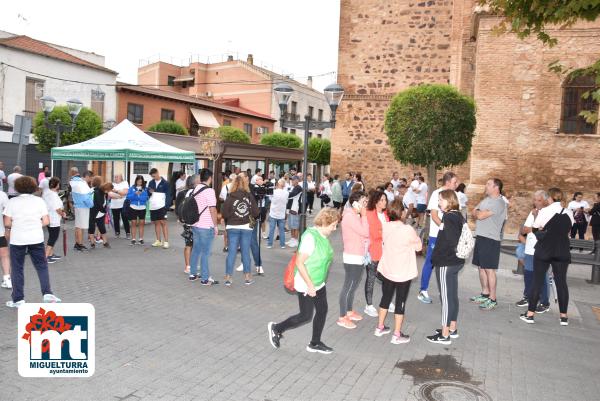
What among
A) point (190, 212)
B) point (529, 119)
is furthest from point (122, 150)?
point (529, 119)

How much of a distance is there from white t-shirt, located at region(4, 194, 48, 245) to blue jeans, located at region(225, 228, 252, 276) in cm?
→ 270

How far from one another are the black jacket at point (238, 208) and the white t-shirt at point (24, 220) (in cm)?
264

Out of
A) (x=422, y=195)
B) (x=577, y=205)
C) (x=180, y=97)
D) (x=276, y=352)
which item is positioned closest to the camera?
(x=276, y=352)

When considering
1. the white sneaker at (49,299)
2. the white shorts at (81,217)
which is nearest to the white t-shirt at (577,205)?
the white shorts at (81,217)

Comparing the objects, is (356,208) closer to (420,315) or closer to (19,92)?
(420,315)

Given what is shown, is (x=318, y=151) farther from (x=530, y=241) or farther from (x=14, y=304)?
(x=14, y=304)

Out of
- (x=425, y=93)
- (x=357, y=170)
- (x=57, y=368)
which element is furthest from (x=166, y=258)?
(x=357, y=170)

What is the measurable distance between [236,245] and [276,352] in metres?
2.90

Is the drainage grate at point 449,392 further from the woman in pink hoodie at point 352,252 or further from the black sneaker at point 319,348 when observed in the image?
the woman in pink hoodie at point 352,252

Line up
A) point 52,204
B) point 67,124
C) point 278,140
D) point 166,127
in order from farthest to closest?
point 278,140
point 166,127
point 67,124
point 52,204

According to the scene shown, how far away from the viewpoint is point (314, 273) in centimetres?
488

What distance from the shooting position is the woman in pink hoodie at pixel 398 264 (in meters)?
5.51

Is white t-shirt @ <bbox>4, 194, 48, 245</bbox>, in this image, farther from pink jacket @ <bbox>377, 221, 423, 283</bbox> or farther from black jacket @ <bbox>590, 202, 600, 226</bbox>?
black jacket @ <bbox>590, 202, 600, 226</bbox>

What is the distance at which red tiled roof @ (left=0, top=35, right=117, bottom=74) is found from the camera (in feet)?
78.3
